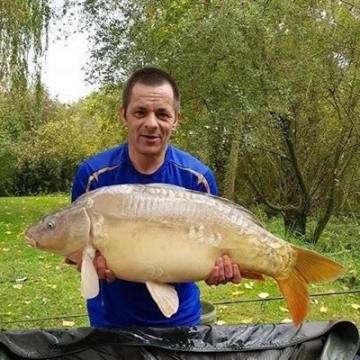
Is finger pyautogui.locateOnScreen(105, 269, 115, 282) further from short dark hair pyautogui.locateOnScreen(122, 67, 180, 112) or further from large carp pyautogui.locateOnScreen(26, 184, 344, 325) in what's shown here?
short dark hair pyautogui.locateOnScreen(122, 67, 180, 112)

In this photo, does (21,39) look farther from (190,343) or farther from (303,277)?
(303,277)

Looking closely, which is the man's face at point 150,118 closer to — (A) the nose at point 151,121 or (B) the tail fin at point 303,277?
(A) the nose at point 151,121

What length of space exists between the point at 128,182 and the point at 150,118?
0.18 m

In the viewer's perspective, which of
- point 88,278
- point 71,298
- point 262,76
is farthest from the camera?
point 262,76

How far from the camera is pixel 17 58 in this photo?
7.77 metres

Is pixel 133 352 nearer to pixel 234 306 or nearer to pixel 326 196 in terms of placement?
pixel 234 306

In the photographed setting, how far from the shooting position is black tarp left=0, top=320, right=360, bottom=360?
4.81ft

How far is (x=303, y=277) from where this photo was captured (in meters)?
1.41

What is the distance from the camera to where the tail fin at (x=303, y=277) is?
4.53 ft

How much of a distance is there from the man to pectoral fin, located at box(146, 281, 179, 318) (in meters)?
0.10

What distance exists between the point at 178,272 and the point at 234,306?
2.10m

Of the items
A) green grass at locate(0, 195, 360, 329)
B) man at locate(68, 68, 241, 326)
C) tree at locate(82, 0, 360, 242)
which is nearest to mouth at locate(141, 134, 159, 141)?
man at locate(68, 68, 241, 326)

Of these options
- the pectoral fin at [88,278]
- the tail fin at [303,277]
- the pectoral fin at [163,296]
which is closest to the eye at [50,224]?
the pectoral fin at [88,278]

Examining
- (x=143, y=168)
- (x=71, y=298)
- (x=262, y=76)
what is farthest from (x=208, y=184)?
(x=262, y=76)
